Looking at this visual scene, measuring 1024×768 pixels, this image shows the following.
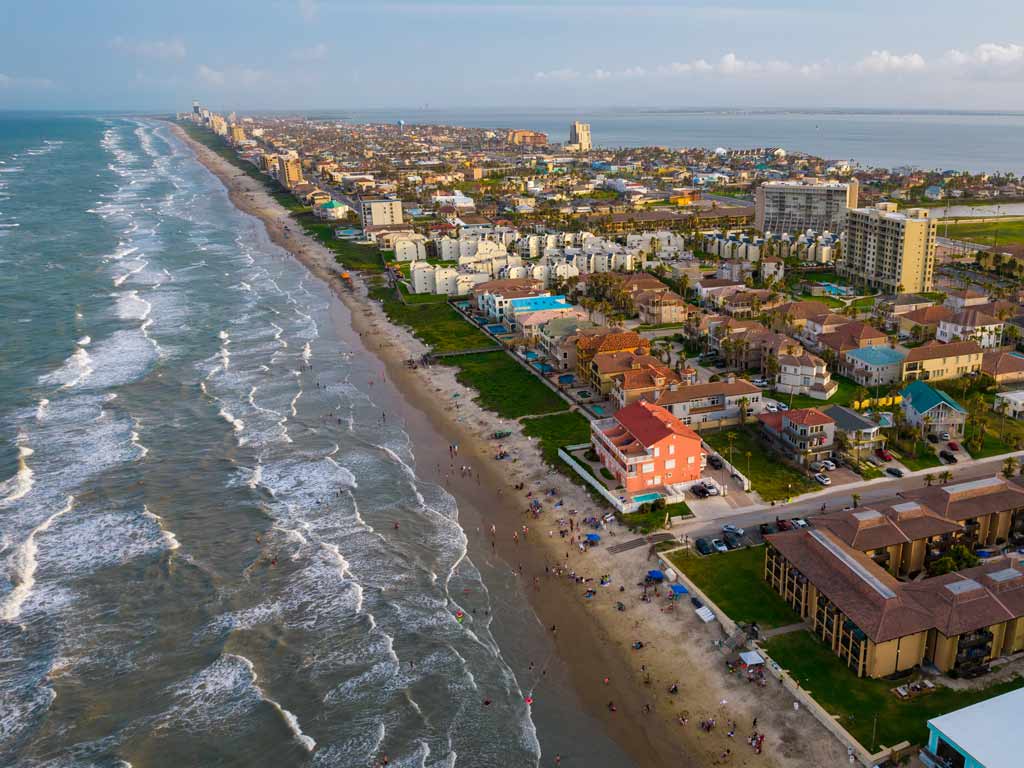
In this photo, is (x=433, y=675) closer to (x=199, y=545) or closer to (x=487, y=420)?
(x=199, y=545)

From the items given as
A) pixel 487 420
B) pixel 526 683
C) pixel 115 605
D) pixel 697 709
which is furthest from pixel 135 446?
pixel 697 709

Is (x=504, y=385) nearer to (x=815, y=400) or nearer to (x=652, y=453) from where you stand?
(x=652, y=453)

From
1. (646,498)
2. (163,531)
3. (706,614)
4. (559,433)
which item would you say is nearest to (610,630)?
(706,614)

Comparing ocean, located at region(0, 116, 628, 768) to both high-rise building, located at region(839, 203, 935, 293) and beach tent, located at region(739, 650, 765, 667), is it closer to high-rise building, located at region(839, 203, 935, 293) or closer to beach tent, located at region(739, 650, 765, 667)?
beach tent, located at region(739, 650, 765, 667)

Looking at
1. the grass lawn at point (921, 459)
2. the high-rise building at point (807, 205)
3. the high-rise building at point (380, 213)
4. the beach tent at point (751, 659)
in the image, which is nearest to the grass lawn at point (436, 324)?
the grass lawn at point (921, 459)

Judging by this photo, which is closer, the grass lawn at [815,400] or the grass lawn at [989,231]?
the grass lawn at [815,400]

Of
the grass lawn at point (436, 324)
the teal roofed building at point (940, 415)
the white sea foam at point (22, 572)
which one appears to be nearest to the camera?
the white sea foam at point (22, 572)

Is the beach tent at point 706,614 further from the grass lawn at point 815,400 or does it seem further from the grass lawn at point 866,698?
the grass lawn at point 815,400
